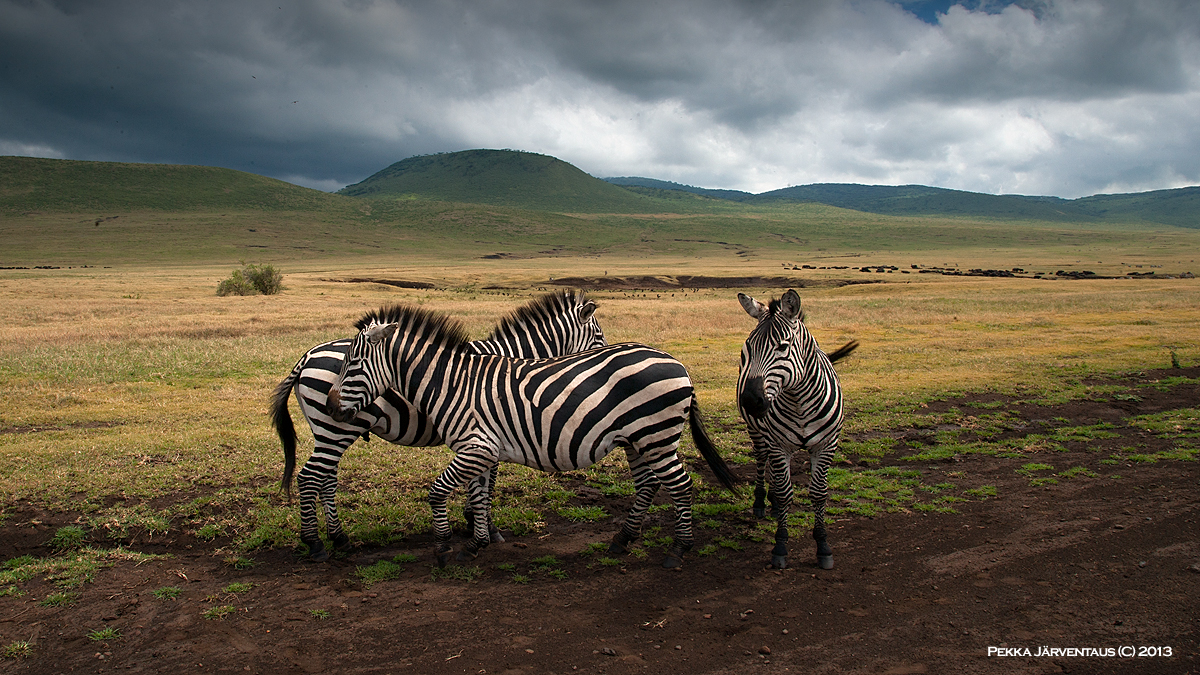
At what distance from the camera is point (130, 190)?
564 feet

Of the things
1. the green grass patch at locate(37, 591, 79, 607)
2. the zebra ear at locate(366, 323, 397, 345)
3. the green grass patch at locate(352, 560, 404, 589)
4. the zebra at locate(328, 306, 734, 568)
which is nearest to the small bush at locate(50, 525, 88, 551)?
the green grass patch at locate(37, 591, 79, 607)

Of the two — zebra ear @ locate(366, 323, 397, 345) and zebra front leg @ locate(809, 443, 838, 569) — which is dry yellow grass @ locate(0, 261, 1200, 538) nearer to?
zebra ear @ locate(366, 323, 397, 345)

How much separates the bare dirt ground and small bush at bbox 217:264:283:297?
40.2 metres

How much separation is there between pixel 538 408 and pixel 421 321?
166cm

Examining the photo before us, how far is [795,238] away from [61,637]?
164 metres

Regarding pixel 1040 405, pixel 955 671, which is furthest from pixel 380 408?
pixel 1040 405

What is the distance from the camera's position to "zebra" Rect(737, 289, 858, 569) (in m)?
6.55

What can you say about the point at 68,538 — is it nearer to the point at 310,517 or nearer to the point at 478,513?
the point at 310,517

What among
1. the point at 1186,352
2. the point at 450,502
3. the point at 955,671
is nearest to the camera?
the point at 955,671

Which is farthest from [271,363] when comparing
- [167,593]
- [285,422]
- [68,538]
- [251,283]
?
[251,283]

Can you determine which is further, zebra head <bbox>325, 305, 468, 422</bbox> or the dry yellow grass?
the dry yellow grass

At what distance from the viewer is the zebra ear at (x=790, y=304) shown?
664cm

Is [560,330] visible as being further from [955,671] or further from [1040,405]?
[1040,405]

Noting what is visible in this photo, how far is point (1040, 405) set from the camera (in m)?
13.7
